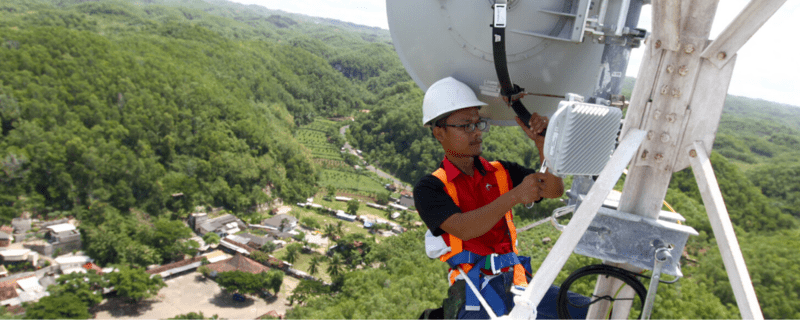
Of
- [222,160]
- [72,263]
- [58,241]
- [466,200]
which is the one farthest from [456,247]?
[222,160]

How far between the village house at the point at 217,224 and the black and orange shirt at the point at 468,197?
157 feet

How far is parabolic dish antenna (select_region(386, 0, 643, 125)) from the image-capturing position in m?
2.43

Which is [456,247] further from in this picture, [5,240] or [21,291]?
[5,240]

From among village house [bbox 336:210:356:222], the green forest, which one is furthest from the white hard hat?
village house [bbox 336:210:356:222]

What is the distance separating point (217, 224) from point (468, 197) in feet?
164

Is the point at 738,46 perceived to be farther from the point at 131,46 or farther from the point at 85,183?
the point at 131,46

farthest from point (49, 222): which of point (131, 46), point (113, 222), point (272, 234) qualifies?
point (131, 46)

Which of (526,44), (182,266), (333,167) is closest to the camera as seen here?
(526,44)

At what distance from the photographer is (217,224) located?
47.8 m

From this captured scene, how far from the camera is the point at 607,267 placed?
7.58 ft

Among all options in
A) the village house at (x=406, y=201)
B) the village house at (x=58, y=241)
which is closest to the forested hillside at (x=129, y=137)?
the village house at (x=58, y=241)

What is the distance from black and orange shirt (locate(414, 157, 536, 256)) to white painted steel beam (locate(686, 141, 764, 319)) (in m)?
0.93

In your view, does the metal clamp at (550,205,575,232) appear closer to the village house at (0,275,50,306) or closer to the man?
the man

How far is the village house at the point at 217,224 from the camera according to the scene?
4666 centimetres
